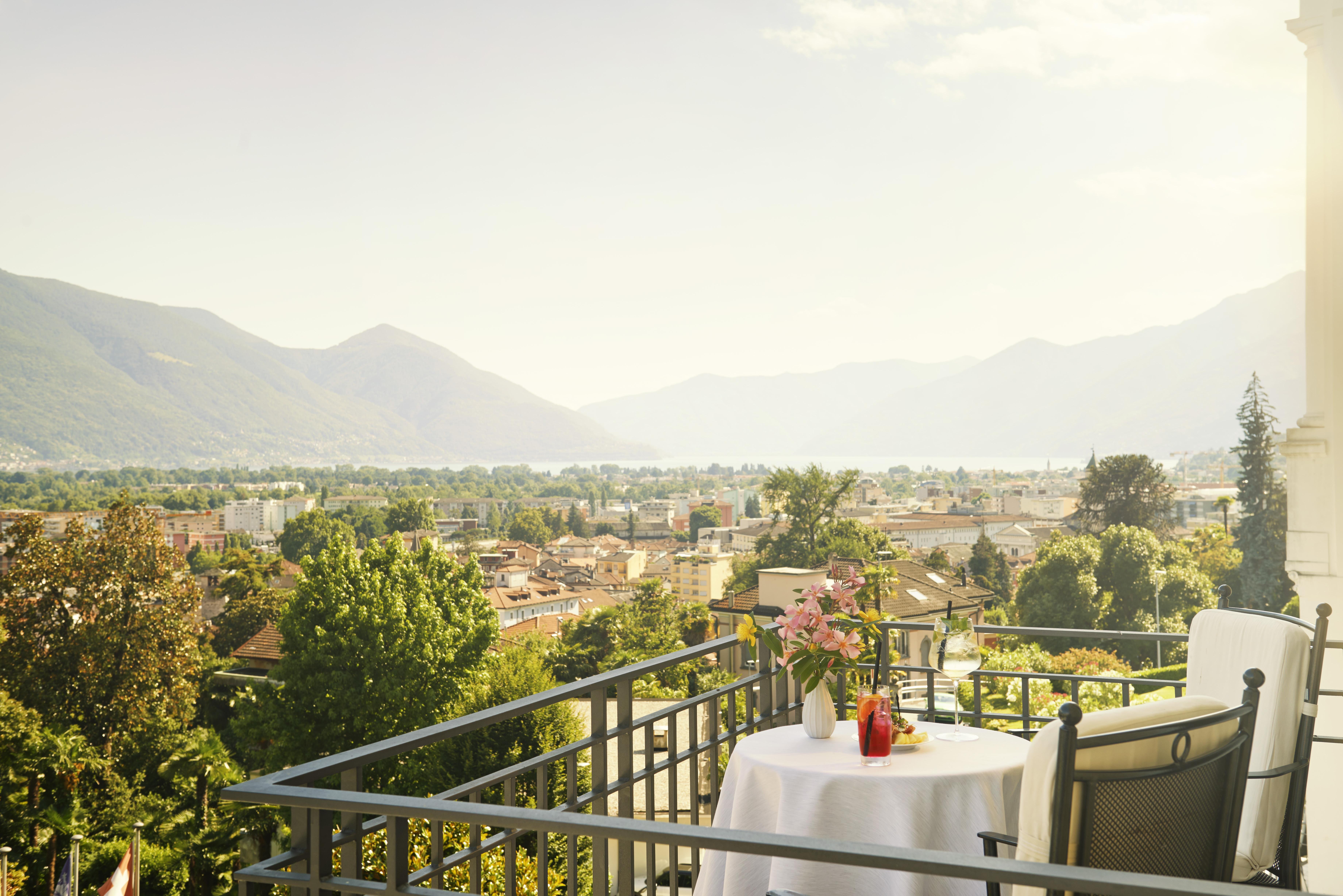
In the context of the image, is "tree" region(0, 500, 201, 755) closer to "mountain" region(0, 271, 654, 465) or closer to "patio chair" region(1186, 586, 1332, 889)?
"patio chair" region(1186, 586, 1332, 889)

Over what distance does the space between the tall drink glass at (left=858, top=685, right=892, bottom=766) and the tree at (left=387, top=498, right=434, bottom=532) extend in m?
56.4

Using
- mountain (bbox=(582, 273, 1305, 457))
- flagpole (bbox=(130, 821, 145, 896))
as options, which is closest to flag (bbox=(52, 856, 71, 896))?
flagpole (bbox=(130, 821, 145, 896))

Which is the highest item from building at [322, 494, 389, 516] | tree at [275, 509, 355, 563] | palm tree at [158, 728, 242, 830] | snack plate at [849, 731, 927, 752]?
snack plate at [849, 731, 927, 752]

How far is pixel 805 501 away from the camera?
38.2 meters

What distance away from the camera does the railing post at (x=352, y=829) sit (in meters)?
1.36

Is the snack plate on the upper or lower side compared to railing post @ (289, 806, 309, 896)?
lower

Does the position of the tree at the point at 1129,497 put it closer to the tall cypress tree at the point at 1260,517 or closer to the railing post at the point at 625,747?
the tall cypress tree at the point at 1260,517

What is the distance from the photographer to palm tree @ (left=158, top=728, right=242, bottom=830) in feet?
61.2

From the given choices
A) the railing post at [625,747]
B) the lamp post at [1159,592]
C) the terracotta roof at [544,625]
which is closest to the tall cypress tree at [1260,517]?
the lamp post at [1159,592]

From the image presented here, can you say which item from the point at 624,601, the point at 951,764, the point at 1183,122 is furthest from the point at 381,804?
the point at 1183,122

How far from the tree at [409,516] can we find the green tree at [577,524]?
18.2 metres

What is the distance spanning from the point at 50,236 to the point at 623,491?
180 ft

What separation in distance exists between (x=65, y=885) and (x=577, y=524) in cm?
6399

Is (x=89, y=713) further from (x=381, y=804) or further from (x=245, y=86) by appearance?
(x=245, y=86)
